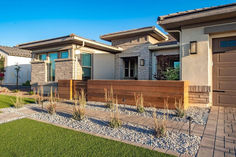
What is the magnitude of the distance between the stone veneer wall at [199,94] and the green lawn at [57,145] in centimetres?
Answer: 382

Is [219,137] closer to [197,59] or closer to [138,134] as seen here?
[138,134]

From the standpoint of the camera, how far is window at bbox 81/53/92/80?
9329 mm

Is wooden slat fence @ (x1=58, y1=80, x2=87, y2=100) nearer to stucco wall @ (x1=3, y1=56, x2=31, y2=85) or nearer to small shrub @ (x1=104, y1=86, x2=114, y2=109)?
small shrub @ (x1=104, y1=86, x2=114, y2=109)

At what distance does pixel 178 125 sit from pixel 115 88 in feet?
9.94

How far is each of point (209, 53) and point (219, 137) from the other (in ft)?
11.6

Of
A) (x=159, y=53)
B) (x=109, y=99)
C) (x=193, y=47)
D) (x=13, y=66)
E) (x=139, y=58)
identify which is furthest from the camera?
(x=13, y=66)

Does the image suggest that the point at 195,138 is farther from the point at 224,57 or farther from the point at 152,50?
the point at 152,50

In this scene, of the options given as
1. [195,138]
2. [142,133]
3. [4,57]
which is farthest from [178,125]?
[4,57]

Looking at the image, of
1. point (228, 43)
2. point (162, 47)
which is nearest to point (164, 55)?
point (162, 47)

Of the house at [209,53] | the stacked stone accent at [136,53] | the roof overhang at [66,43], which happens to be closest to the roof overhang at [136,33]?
the stacked stone accent at [136,53]

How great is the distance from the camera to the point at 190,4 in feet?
38.2

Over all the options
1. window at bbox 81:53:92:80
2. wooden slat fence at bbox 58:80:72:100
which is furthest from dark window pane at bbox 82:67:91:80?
wooden slat fence at bbox 58:80:72:100

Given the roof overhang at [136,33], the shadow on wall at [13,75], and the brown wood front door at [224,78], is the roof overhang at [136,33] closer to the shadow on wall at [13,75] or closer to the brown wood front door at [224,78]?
the brown wood front door at [224,78]

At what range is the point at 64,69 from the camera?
9.05 m
